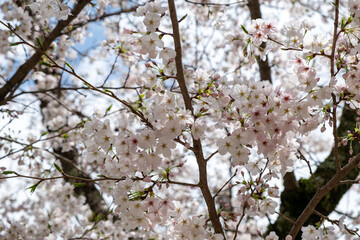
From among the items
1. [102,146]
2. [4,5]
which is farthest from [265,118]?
[4,5]

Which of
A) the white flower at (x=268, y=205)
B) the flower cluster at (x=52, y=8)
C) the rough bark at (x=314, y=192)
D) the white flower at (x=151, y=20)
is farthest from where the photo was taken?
the rough bark at (x=314, y=192)

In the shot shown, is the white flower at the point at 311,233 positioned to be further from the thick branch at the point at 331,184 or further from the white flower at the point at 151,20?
the white flower at the point at 151,20

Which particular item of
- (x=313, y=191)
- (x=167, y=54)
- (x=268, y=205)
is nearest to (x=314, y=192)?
(x=313, y=191)

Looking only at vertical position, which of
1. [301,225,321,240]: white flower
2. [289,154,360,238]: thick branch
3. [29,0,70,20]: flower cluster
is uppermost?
[29,0,70,20]: flower cluster

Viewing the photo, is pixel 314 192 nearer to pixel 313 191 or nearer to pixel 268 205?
pixel 313 191

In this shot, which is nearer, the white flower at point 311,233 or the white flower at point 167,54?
the white flower at point 167,54

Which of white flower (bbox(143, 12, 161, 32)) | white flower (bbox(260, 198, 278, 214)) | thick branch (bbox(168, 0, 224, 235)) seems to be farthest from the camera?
white flower (bbox(260, 198, 278, 214))

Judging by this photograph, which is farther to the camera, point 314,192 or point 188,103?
point 314,192

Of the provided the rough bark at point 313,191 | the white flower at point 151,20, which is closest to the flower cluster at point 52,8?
the white flower at point 151,20

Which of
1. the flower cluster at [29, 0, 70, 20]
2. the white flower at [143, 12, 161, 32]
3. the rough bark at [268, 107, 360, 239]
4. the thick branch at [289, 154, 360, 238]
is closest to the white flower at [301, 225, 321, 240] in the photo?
the thick branch at [289, 154, 360, 238]

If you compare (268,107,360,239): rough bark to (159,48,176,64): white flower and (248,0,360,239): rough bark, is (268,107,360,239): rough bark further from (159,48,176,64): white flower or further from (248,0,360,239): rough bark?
(159,48,176,64): white flower

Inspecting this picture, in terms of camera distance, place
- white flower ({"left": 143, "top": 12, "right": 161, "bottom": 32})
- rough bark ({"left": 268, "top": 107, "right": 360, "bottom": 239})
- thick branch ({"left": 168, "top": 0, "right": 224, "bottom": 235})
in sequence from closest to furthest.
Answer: white flower ({"left": 143, "top": 12, "right": 161, "bottom": 32}) < thick branch ({"left": 168, "top": 0, "right": 224, "bottom": 235}) < rough bark ({"left": 268, "top": 107, "right": 360, "bottom": 239})

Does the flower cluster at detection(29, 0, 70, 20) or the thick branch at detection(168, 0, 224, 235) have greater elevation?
the flower cluster at detection(29, 0, 70, 20)

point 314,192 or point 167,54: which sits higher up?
point 314,192
